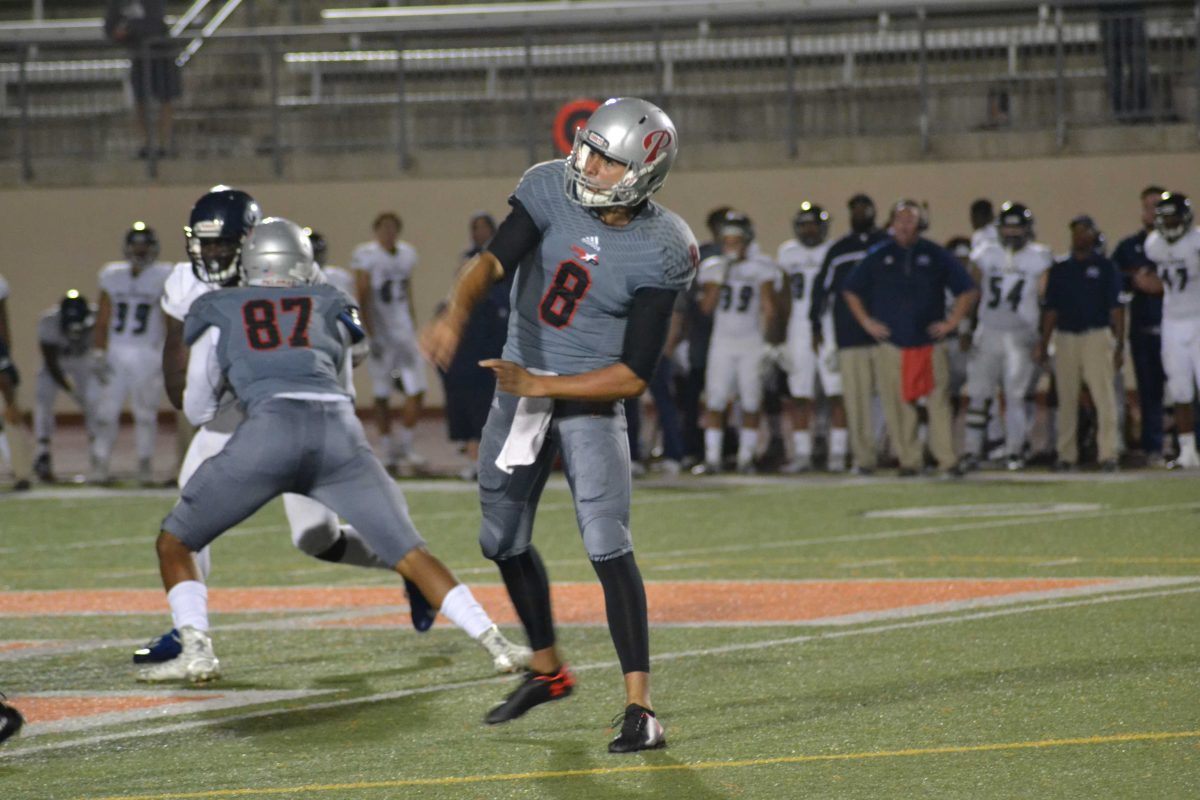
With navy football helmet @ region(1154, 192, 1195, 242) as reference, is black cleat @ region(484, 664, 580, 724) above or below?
below

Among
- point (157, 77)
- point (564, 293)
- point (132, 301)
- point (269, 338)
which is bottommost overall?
point (132, 301)

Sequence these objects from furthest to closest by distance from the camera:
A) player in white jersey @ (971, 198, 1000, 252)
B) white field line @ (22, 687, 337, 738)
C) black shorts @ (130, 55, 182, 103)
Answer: black shorts @ (130, 55, 182, 103), player in white jersey @ (971, 198, 1000, 252), white field line @ (22, 687, 337, 738)

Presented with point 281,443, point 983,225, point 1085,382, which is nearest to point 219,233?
point 281,443

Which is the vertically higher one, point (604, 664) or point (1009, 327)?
point (1009, 327)

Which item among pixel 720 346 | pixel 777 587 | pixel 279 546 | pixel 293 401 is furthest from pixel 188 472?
pixel 720 346

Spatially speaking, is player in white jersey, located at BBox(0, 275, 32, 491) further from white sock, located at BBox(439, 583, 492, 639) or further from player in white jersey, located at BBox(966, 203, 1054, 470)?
white sock, located at BBox(439, 583, 492, 639)

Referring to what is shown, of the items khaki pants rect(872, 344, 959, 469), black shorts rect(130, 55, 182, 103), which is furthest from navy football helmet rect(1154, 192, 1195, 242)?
black shorts rect(130, 55, 182, 103)

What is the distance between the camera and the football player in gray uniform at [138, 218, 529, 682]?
6.46 metres

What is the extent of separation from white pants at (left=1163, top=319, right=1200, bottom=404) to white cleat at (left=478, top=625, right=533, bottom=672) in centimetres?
865

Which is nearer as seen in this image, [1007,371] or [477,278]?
[477,278]

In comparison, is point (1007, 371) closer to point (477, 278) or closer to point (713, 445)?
point (713, 445)

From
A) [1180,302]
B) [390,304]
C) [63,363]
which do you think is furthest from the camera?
[390,304]

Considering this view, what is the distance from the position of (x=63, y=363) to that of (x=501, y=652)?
977cm

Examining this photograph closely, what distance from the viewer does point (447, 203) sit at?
21.1 m
